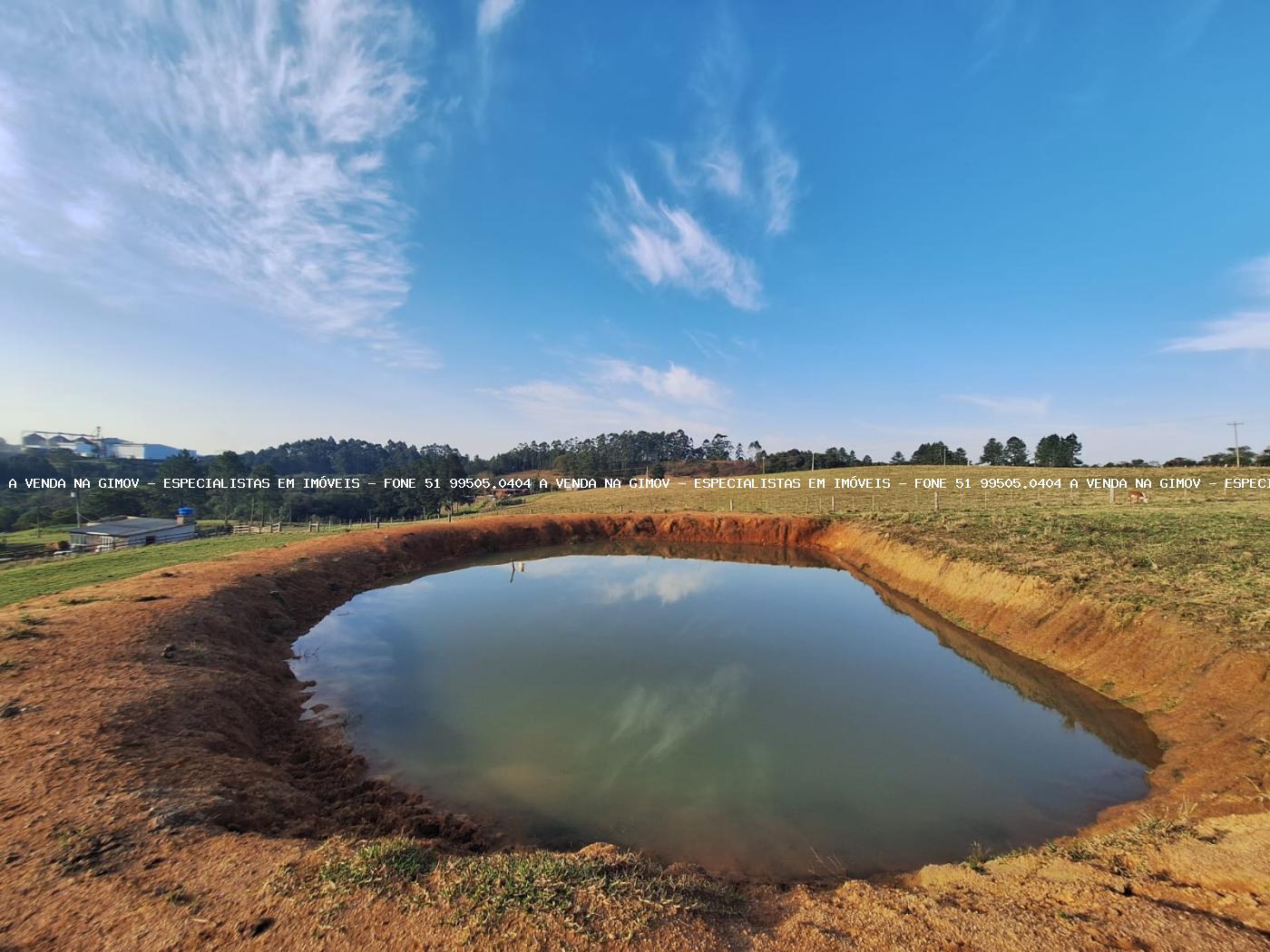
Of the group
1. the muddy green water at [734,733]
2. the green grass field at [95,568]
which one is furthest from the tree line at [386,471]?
the muddy green water at [734,733]

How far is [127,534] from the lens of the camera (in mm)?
30953

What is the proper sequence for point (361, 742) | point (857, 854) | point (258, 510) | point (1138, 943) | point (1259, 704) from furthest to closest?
point (258, 510) < point (361, 742) < point (1259, 704) < point (857, 854) < point (1138, 943)

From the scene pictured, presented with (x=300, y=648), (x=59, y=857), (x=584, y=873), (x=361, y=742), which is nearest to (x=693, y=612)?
(x=361, y=742)

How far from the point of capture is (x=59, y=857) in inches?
155

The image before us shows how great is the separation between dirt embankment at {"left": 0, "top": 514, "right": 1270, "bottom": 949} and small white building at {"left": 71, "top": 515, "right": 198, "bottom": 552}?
2509 centimetres

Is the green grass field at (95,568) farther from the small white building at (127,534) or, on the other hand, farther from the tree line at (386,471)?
the tree line at (386,471)

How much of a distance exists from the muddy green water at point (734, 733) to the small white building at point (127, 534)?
89.3 ft

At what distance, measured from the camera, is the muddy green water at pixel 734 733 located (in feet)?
20.4

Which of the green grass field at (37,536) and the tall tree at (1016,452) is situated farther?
the tall tree at (1016,452)

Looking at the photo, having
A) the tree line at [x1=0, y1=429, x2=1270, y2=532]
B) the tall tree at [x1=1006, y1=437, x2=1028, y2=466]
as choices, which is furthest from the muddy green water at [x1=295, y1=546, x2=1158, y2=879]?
the tall tree at [x1=1006, y1=437, x2=1028, y2=466]

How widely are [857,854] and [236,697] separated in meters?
9.73

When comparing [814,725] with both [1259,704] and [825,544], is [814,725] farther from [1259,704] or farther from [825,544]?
[825,544]

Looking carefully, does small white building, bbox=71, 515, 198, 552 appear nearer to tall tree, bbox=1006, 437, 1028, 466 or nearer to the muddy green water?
the muddy green water

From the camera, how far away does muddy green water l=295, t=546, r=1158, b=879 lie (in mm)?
6227
